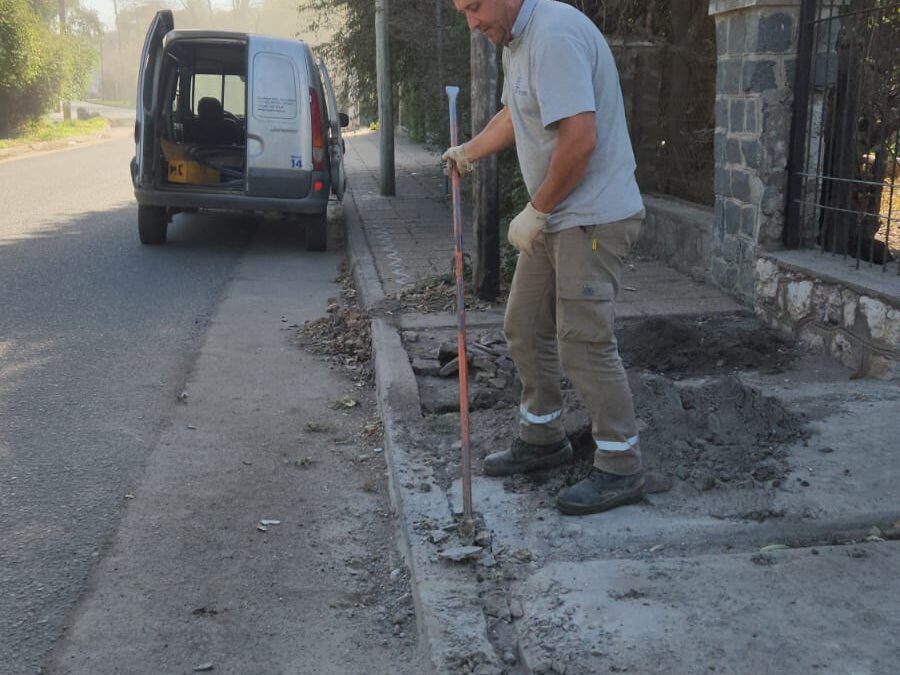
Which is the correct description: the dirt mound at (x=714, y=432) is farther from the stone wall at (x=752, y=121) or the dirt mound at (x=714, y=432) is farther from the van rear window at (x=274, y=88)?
the van rear window at (x=274, y=88)

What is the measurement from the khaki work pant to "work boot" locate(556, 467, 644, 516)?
0.03 meters

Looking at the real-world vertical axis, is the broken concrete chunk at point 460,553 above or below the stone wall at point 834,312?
below

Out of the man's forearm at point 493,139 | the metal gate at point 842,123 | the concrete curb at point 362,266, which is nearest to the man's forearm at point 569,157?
the man's forearm at point 493,139

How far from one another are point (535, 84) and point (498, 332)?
301cm

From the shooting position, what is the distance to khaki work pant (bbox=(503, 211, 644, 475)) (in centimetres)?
346

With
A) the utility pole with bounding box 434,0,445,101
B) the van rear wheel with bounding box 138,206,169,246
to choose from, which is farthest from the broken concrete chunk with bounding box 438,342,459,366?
the utility pole with bounding box 434,0,445,101

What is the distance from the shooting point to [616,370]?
3525 millimetres

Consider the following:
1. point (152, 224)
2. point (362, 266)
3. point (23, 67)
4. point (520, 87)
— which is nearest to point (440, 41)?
point (152, 224)

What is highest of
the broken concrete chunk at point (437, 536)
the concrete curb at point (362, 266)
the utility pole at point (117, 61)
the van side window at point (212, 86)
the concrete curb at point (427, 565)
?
the utility pole at point (117, 61)

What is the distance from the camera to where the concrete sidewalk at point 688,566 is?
269 cm

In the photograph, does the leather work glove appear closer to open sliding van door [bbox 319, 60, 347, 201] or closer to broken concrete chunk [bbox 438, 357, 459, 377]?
broken concrete chunk [bbox 438, 357, 459, 377]

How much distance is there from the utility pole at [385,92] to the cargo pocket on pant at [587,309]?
10.2 m

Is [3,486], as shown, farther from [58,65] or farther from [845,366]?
[58,65]

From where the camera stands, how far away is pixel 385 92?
1370cm
